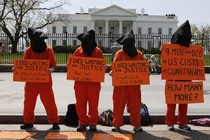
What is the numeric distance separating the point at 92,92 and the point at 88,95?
102mm

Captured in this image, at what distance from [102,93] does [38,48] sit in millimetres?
5470

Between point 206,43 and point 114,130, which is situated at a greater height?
point 206,43

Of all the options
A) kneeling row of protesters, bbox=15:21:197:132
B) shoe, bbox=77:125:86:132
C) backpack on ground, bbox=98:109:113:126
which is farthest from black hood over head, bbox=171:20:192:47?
shoe, bbox=77:125:86:132

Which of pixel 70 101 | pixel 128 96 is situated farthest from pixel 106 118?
pixel 70 101

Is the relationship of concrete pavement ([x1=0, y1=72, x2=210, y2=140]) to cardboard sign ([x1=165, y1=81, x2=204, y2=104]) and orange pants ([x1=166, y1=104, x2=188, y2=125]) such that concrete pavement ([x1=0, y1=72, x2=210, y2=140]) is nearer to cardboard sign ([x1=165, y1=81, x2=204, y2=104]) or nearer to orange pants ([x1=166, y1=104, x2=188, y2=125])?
orange pants ([x1=166, y1=104, x2=188, y2=125])

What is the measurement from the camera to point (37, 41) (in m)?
7.32

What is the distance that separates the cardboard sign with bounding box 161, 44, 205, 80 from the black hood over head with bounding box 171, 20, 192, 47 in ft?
0.28

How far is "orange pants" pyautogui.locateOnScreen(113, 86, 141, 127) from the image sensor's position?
7238mm

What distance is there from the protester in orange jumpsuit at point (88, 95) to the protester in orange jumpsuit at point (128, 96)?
0.37 meters

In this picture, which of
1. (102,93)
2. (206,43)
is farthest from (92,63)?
(206,43)

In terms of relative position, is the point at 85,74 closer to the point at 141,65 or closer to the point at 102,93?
the point at 141,65

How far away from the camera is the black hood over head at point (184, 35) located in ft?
24.1

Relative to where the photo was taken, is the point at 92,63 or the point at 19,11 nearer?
the point at 92,63

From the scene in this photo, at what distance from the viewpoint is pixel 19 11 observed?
4862cm
